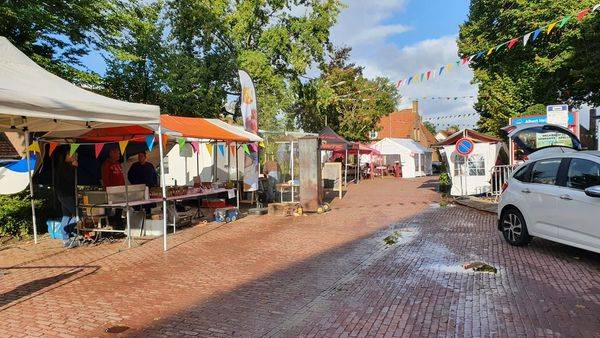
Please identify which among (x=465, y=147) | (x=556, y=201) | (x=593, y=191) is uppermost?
(x=465, y=147)

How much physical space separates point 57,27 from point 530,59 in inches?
965

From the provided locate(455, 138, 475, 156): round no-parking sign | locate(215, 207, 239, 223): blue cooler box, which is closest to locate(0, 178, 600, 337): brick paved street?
locate(215, 207, 239, 223): blue cooler box

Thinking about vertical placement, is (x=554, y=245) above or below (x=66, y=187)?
below

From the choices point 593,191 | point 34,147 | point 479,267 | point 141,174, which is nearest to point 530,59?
point 593,191

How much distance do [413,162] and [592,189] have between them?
115ft

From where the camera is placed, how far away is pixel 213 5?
85.9ft

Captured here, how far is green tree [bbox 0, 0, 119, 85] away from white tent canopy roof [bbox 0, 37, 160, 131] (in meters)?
3.87

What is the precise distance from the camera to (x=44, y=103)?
6352 millimetres

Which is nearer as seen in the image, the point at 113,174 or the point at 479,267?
the point at 479,267

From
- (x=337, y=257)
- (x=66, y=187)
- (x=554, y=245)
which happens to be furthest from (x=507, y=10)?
(x=66, y=187)

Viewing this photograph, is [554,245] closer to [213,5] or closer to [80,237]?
[80,237]

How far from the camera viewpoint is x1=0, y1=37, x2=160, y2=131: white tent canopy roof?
19.9 ft

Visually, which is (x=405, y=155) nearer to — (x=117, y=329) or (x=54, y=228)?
(x=54, y=228)

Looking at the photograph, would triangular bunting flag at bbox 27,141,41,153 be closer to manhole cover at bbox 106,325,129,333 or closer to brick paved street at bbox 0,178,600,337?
brick paved street at bbox 0,178,600,337
